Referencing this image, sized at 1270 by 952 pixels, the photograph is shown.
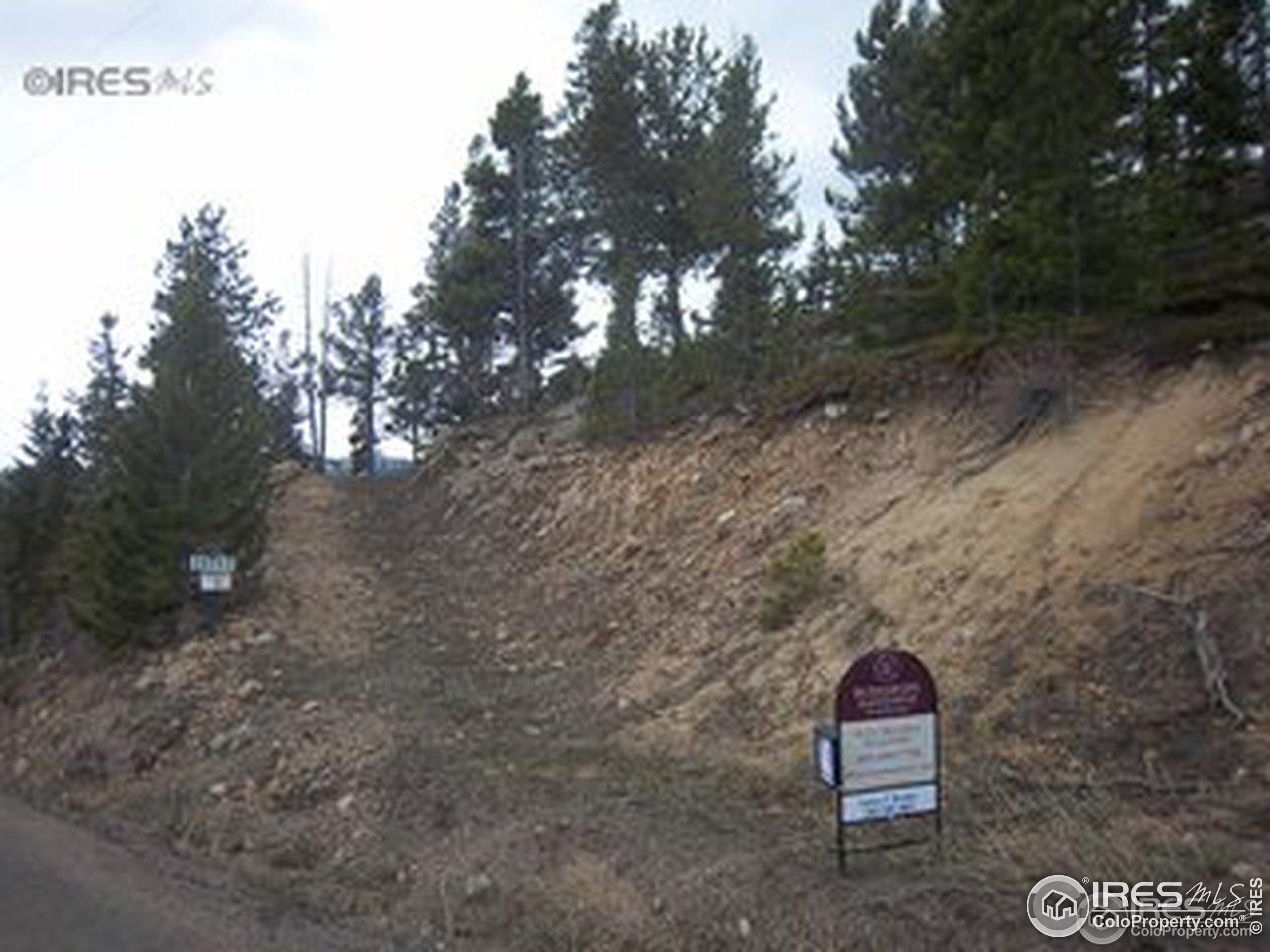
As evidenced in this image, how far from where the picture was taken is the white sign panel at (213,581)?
2297cm

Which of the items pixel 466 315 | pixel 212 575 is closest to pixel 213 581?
pixel 212 575

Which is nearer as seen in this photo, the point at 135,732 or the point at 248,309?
the point at 135,732

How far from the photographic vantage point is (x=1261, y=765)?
33.4ft

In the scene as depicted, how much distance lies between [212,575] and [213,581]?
0.10 metres

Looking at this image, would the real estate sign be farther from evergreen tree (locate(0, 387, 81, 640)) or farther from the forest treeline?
evergreen tree (locate(0, 387, 81, 640))

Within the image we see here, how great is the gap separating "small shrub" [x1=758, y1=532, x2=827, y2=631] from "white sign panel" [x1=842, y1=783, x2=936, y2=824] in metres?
6.22

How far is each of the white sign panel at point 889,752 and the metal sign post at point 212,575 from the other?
15.4m

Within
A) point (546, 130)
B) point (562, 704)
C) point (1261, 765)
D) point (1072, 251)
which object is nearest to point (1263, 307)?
point (1072, 251)

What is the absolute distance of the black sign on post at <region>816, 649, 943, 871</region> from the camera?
10.1m

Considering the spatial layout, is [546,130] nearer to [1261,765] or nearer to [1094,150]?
[1094,150]

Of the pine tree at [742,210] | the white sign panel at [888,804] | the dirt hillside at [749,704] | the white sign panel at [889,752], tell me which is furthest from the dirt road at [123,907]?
the pine tree at [742,210]

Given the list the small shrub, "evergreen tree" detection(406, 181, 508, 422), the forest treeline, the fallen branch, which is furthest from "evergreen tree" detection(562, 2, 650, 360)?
the fallen branch

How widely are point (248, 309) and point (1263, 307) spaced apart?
42.4m

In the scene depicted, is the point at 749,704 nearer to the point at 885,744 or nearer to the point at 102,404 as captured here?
the point at 885,744
